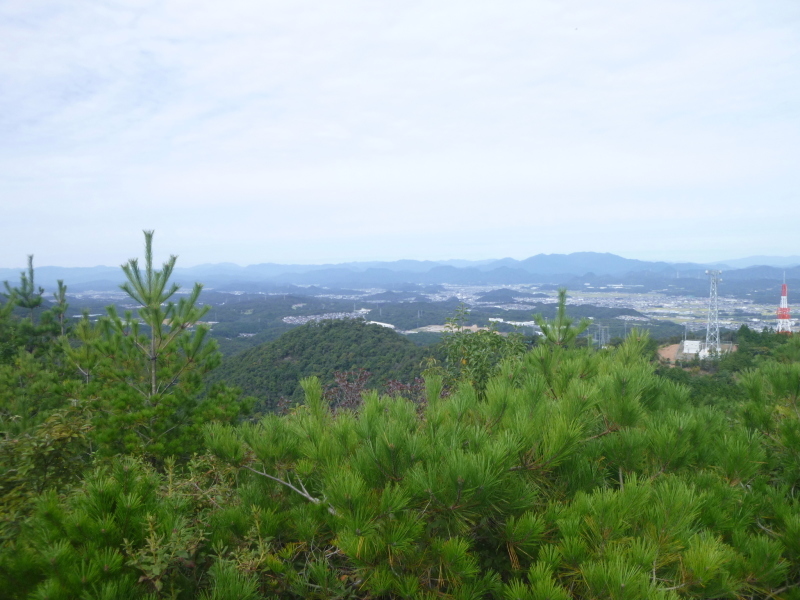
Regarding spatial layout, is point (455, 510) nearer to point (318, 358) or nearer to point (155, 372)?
point (155, 372)

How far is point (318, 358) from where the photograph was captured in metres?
21.6

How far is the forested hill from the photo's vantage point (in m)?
17.5

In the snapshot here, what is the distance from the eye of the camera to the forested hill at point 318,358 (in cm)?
1747

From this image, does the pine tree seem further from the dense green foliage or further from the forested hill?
the forested hill

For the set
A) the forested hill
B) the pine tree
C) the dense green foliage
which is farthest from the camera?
the forested hill

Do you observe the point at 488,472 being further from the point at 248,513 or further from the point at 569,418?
the point at 248,513

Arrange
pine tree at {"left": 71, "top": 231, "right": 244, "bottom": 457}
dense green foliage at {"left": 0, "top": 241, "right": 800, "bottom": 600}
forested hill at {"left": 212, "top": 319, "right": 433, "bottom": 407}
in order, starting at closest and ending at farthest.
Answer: dense green foliage at {"left": 0, "top": 241, "right": 800, "bottom": 600} → pine tree at {"left": 71, "top": 231, "right": 244, "bottom": 457} → forested hill at {"left": 212, "top": 319, "right": 433, "bottom": 407}

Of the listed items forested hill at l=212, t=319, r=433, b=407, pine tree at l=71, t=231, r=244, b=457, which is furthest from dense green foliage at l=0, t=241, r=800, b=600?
forested hill at l=212, t=319, r=433, b=407

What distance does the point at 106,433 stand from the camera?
3955 millimetres

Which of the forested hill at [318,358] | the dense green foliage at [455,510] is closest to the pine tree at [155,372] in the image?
the dense green foliage at [455,510]

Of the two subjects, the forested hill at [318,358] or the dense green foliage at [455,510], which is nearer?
the dense green foliage at [455,510]

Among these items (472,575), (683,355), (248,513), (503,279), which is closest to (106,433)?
(248,513)

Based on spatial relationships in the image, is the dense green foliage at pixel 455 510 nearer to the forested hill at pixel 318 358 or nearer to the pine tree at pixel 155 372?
the pine tree at pixel 155 372

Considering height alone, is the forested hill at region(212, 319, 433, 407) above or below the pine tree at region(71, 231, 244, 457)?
below
